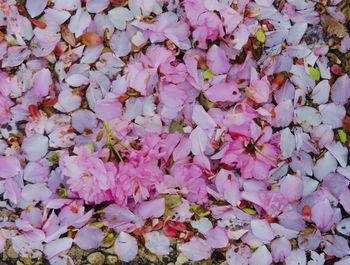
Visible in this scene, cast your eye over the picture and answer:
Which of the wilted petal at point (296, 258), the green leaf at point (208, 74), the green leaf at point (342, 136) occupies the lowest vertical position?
the wilted petal at point (296, 258)

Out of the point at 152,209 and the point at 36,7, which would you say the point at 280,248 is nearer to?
the point at 152,209

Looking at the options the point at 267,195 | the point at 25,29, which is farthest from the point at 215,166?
the point at 25,29

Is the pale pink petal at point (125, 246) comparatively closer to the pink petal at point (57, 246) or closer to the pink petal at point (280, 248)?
the pink petal at point (57, 246)

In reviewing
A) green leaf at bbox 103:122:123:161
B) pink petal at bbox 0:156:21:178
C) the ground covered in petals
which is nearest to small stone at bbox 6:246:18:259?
the ground covered in petals

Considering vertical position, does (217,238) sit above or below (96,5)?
below

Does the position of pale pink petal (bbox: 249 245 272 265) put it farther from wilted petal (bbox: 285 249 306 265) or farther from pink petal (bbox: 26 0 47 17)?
pink petal (bbox: 26 0 47 17)

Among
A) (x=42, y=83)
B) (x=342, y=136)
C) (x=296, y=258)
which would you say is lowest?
(x=296, y=258)

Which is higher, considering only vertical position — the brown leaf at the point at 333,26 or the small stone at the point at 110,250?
the brown leaf at the point at 333,26

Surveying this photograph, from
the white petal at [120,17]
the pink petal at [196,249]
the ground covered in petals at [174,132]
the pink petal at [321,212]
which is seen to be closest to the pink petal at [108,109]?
the ground covered in petals at [174,132]

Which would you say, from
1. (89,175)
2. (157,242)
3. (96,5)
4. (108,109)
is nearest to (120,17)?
(96,5)
